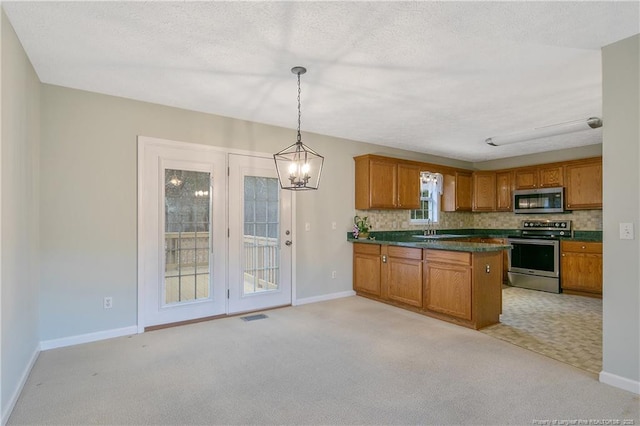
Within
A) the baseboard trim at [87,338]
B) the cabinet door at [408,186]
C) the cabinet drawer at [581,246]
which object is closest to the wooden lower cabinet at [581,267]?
the cabinet drawer at [581,246]

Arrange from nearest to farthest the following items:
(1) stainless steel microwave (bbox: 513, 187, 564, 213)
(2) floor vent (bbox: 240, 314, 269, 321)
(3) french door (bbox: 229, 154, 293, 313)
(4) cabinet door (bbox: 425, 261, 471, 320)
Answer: (4) cabinet door (bbox: 425, 261, 471, 320)
(2) floor vent (bbox: 240, 314, 269, 321)
(3) french door (bbox: 229, 154, 293, 313)
(1) stainless steel microwave (bbox: 513, 187, 564, 213)

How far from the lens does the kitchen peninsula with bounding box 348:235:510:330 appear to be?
147 inches

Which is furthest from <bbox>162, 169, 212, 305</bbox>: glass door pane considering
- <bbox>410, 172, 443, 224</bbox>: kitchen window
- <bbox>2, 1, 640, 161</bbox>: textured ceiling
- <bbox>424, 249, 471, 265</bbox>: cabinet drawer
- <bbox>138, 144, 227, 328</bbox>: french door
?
<bbox>410, 172, 443, 224</bbox>: kitchen window

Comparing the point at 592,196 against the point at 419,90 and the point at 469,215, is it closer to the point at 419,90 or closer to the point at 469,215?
the point at 469,215

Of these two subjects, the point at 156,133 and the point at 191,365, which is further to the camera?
the point at 156,133

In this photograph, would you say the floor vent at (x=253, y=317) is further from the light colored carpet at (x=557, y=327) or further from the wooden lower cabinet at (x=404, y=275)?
the light colored carpet at (x=557, y=327)

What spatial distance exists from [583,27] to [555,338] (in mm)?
2795

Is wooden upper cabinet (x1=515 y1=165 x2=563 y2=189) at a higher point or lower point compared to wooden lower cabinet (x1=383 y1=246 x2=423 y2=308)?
higher

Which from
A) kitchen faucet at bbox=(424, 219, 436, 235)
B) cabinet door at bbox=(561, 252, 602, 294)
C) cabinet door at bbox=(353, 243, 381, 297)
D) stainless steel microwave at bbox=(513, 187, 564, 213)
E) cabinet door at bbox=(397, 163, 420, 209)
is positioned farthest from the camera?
kitchen faucet at bbox=(424, 219, 436, 235)

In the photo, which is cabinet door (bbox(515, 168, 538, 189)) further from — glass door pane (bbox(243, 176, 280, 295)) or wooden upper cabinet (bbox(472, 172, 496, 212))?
glass door pane (bbox(243, 176, 280, 295))

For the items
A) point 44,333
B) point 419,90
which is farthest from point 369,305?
point 44,333

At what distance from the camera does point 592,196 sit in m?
5.45

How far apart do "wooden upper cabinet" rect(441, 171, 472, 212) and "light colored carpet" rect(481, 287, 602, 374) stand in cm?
202

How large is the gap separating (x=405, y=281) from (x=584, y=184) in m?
3.59
